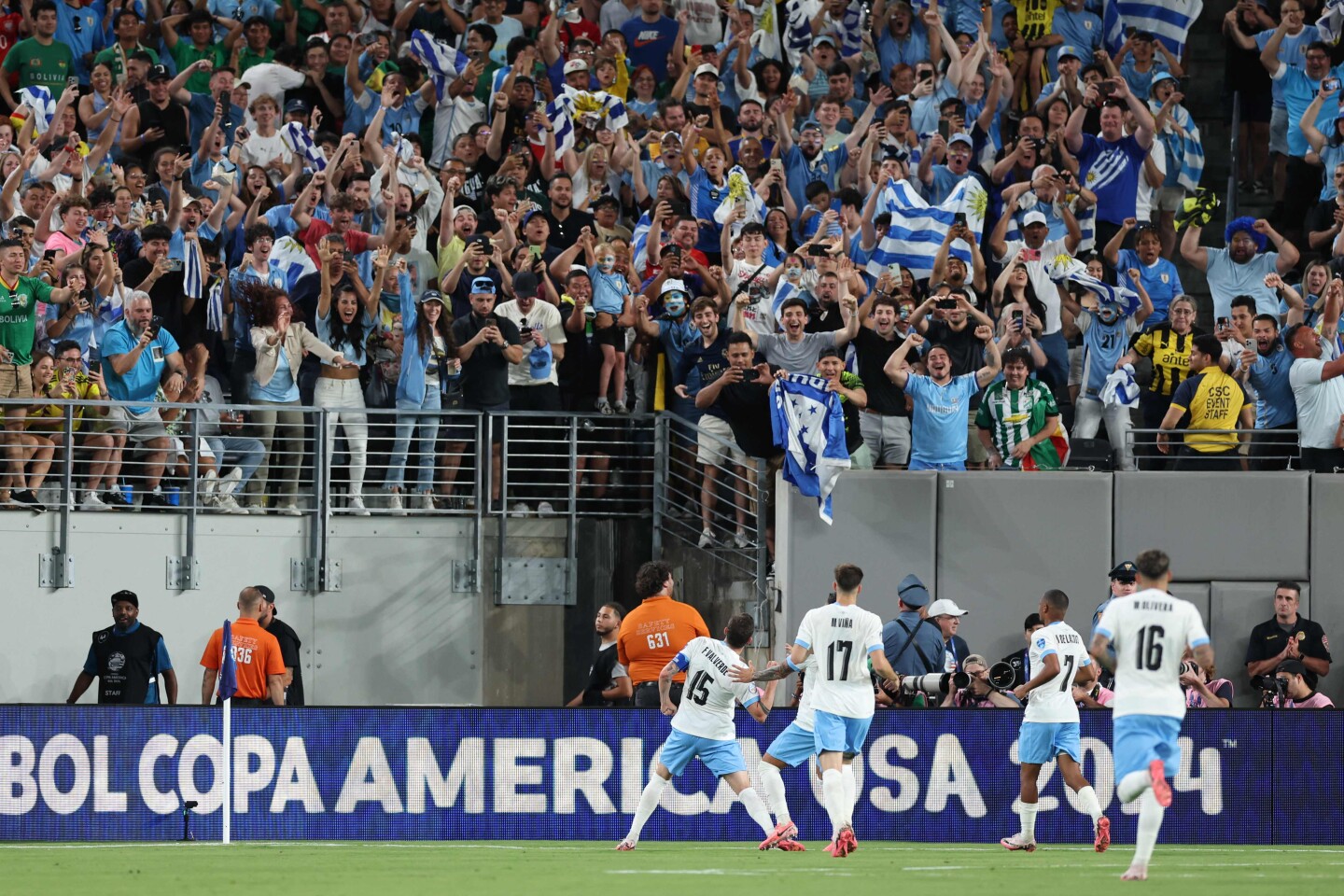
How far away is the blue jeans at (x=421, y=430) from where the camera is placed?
1869cm

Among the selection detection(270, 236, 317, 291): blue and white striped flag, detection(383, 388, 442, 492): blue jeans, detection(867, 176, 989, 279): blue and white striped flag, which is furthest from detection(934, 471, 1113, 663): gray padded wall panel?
detection(270, 236, 317, 291): blue and white striped flag

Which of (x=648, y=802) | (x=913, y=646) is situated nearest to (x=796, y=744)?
(x=648, y=802)

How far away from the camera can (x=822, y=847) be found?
14906 millimetres

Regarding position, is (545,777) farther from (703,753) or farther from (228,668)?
(228,668)

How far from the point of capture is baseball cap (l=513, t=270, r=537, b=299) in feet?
61.4

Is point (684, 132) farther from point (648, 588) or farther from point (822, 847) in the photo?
point (822, 847)

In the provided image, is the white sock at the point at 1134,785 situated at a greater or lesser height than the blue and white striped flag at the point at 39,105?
lesser

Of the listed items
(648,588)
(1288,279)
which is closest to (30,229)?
(648,588)

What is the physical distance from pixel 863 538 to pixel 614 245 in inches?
152

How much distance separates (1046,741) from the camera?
1436cm

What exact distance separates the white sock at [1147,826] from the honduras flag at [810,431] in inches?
274

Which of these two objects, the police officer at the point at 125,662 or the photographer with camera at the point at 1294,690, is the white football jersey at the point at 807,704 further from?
the police officer at the point at 125,662

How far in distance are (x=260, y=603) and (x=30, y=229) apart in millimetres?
4132

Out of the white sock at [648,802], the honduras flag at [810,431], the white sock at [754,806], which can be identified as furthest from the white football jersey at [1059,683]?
the honduras flag at [810,431]
